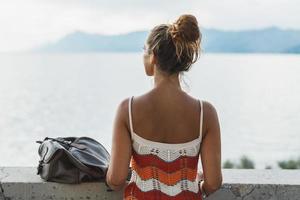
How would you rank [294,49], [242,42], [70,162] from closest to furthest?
[70,162], [294,49], [242,42]

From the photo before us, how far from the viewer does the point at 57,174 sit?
9.34ft

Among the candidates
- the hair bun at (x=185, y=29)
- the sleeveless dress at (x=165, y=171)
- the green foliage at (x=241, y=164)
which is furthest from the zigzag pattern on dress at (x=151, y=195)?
the green foliage at (x=241, y=164)

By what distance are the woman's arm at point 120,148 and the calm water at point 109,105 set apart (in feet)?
22.7

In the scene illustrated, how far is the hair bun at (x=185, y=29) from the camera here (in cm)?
233

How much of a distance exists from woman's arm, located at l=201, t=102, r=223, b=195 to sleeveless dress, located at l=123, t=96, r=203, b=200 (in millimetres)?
29

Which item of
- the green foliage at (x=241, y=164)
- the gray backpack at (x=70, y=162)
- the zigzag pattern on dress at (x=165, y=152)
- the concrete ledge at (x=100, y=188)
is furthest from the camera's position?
the green foliage at (x=241, y=164)

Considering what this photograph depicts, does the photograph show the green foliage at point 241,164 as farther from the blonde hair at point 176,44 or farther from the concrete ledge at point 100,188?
the blonde hair at point 176,44

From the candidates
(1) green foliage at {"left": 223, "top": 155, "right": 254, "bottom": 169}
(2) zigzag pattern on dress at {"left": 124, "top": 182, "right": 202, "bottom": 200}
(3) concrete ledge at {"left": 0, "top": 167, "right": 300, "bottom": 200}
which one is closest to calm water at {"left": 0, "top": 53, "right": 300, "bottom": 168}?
(1) green foliage at {"left": 223, "top": 155, "right": 254, "bottom": 169}

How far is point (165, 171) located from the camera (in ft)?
8.14

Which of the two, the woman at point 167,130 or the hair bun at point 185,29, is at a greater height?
the hair bun at point 185,29

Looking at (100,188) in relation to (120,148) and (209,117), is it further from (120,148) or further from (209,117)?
(209,117)

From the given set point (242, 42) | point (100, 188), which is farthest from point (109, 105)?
point (100, 188)

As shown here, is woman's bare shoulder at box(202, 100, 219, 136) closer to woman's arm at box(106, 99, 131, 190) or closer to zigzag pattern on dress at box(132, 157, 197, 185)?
zigzag pattern on dress at box(132, 157, 197, 185)

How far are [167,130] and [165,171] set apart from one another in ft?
0.63
